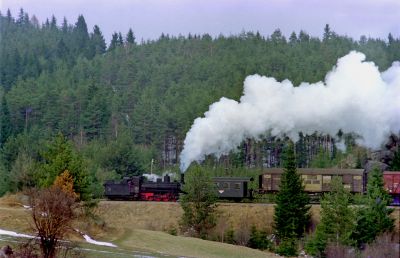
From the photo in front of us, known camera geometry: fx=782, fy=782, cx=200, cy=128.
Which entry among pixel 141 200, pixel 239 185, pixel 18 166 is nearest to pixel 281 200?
pixel 239 185

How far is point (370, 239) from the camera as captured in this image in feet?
165

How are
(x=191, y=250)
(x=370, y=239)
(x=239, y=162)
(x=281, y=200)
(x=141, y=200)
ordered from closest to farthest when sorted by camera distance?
(x=191, y=250) < (x=370, y=239) < (x=281, y=200) < (x=141, y=200) < (x=239, y=162)

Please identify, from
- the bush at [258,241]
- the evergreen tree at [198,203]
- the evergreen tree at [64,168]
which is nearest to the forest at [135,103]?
the evergreen tree at [64,168]

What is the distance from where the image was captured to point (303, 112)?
71.8 meters

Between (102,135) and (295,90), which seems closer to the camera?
(295,90)

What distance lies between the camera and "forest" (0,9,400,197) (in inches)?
3563

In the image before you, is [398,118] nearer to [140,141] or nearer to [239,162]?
[239,162]

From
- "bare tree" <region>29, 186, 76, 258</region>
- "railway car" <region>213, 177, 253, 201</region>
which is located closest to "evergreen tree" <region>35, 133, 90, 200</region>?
"bare tree" <region>29, 186, 76, 258</region>

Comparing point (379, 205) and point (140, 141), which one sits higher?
point (140, 141)

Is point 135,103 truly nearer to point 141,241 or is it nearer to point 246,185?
point 246,185

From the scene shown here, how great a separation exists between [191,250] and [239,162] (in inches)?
2476

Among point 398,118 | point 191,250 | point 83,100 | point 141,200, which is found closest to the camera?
point 191,250

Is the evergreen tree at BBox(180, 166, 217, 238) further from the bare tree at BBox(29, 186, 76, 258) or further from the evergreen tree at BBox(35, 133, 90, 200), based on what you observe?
the bare tree at BBox(29, 186, 76, 258)

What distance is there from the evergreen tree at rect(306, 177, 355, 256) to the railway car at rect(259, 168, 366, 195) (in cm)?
1014
